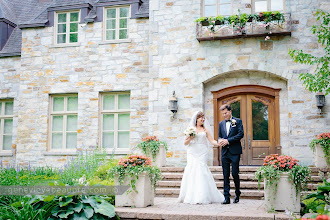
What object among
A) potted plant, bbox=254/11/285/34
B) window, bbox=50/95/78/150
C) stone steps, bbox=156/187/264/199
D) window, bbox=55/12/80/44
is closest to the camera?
stone steps, bbox=156/187/264/199

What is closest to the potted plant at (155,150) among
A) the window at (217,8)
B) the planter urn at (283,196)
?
the window at (217,8)

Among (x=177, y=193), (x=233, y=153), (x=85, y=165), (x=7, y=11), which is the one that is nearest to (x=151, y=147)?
(x=177, y=193)

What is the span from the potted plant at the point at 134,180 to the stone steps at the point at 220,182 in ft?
5.72

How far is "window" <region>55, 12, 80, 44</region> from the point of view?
13.4 meters

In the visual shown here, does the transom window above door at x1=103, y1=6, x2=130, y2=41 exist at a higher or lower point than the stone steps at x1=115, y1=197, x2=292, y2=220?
higher

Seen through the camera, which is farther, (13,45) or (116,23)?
(13,45)

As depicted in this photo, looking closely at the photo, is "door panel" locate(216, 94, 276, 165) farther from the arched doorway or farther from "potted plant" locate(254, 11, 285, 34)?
"potted plant" locate(254, 11, 285, 34)

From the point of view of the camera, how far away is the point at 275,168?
6.34 m

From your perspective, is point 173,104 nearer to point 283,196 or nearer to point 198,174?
point 198,174

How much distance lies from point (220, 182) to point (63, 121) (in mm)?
6472

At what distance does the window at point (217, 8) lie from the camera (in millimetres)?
11266

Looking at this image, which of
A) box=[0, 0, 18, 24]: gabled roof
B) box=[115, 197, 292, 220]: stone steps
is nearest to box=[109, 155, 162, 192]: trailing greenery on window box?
box=[115, 197, 292, 220]: stone steps

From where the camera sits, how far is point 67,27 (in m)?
13.5

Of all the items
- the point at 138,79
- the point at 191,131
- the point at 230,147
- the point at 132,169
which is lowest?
the point at 132,169
